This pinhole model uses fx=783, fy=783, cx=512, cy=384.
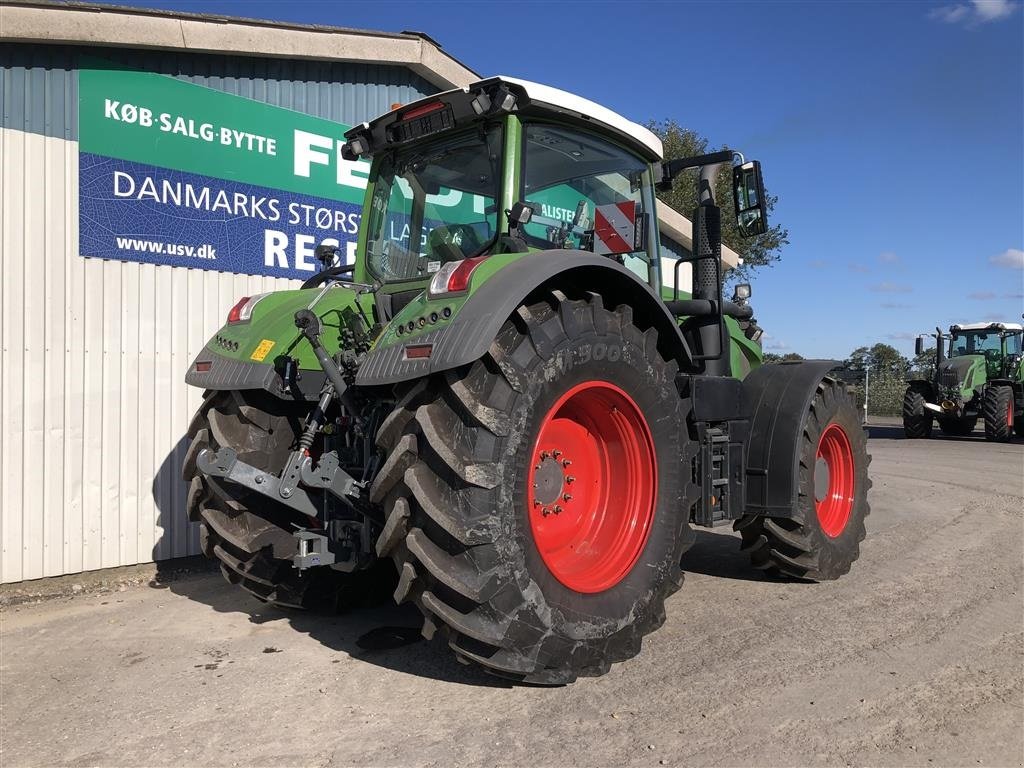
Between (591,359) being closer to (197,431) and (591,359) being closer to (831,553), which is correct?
(197,431)

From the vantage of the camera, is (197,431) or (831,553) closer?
(197,431)

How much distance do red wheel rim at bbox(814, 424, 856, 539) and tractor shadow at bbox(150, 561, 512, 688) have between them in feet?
9.63

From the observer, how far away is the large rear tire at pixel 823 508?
4.93m

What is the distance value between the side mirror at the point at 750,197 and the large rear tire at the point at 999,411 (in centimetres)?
1517

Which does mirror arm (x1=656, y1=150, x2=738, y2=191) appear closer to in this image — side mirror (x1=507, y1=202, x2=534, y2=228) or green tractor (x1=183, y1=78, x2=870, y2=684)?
green tractor (x1=183, y1=78, x2=870, y2=684)

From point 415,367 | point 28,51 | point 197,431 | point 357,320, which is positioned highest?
point 28,51

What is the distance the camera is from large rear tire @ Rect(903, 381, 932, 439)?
18.2 meters

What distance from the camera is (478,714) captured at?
10.1ft

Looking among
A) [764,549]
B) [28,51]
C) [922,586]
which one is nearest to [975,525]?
[922,586]

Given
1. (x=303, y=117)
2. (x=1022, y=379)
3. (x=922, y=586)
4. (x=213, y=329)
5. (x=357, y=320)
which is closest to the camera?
(x=357, y=320)

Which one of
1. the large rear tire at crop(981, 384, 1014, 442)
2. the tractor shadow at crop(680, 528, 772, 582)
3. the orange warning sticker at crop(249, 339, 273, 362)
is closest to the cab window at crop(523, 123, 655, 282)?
the orange warning sticker at crop(249, 339, 273, 362)

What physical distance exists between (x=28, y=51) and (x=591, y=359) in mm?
4479

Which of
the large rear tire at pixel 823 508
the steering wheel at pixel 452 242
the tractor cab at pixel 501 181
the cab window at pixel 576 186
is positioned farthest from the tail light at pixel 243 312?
the large rear tire at pixel 823 508

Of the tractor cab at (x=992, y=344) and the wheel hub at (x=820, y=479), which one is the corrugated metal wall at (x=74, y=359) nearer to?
the wheel hub at (x=820, y=479)
